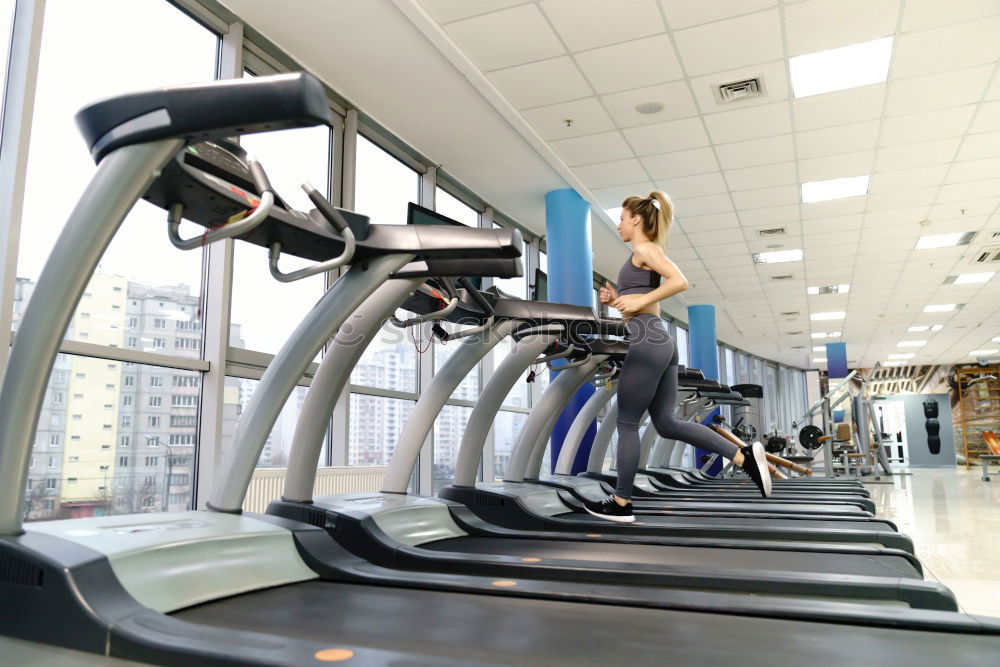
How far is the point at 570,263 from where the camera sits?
5.73 metres

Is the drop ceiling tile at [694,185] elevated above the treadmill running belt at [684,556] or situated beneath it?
elevated above

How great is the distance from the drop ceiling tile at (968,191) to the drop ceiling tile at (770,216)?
1.14 metres

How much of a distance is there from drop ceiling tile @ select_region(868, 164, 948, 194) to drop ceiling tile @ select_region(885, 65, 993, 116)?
1079 mm

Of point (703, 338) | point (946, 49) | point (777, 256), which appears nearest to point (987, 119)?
point (946, 49)

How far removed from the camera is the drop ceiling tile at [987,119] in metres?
4.49

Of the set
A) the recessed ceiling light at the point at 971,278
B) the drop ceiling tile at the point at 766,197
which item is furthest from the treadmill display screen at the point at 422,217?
the recessed ceiling light at the point at 971,278

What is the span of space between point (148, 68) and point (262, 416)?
2.39 metres

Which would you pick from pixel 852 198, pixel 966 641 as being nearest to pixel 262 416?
pixel 966 641

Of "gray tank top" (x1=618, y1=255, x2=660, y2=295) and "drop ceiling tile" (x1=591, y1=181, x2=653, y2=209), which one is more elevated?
"drop ceiling tile" (x1=591, y1=181, x2=653, y2=209)

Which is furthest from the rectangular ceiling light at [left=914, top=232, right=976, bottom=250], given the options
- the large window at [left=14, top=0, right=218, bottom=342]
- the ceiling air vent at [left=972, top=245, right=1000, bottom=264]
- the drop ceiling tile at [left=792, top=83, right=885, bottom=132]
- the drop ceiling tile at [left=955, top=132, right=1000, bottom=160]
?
the large window at [left=14, top=0, right=218, bottom=342]

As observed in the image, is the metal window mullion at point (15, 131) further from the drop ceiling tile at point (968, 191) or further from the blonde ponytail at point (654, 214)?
the drop ceiling tile at point (968, 191)

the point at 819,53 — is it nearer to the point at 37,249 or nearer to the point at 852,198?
the point at 852,198

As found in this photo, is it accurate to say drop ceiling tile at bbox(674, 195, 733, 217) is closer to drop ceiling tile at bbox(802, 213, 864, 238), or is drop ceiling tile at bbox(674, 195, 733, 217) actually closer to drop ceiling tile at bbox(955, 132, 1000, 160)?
drop ceiling tile at bbox(802, 213, 864, 238)

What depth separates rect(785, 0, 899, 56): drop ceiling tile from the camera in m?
3.47
